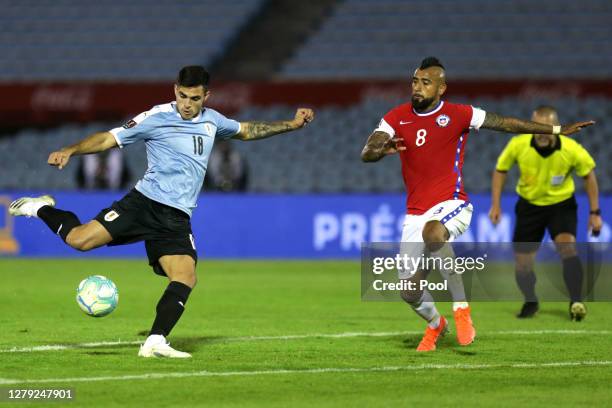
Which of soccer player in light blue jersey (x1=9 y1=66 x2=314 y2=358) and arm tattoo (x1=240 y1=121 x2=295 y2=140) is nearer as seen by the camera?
soccer player in light blue jersey (x1=9 y1=66 x2=314 y2=358)

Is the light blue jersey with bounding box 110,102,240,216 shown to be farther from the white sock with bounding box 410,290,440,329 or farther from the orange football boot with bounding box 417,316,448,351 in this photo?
the orange football boot with bounding box 417,316,448,351

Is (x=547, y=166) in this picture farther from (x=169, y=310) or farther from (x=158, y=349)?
(x=158, y=349)

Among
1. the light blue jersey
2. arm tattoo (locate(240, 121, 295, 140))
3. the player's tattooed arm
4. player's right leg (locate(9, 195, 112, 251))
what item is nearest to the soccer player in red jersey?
the player's tattooed arm

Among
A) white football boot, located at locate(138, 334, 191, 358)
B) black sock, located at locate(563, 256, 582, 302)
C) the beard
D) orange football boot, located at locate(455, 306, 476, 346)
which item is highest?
the beard

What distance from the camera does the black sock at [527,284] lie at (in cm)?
1249

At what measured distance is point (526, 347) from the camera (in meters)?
9.39

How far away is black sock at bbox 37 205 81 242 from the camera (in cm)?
886

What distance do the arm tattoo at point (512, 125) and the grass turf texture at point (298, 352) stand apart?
1688 millimetres

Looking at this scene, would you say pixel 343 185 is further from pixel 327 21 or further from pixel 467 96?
pixel 327 21

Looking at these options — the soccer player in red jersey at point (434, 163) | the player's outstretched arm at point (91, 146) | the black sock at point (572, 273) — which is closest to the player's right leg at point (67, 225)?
the player's outstretched arm at point (91, 146)

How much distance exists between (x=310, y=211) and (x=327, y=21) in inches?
345

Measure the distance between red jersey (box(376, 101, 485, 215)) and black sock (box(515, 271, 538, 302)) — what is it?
357 centimetres

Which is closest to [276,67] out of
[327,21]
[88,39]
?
[327,21]

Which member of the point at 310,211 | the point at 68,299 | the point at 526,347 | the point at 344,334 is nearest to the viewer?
the point at 526,347
